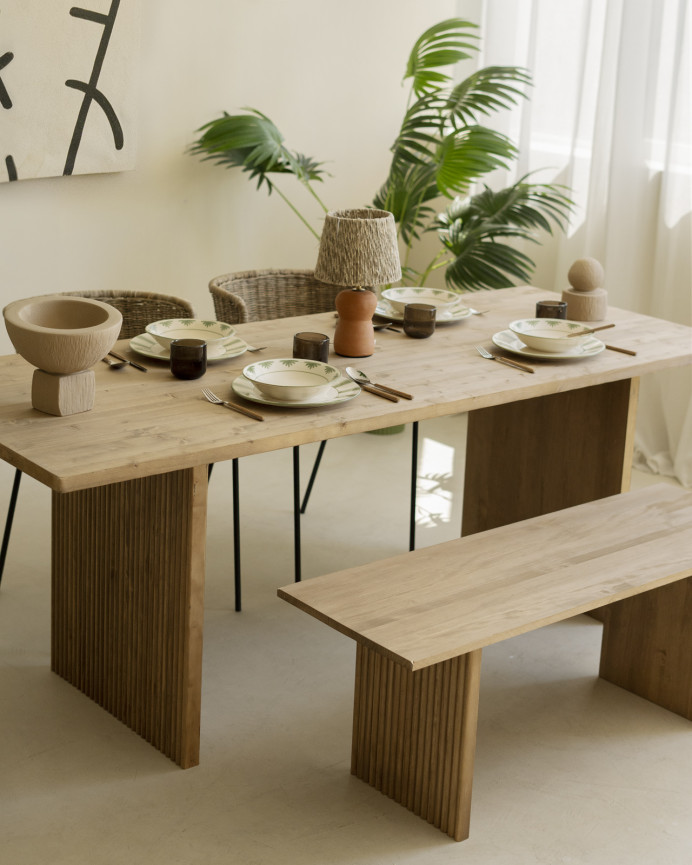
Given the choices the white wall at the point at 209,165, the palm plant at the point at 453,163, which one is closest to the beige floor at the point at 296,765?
the white wall at the point at 209,165

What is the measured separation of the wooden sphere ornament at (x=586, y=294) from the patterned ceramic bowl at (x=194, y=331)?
0.96m

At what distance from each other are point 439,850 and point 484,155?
2535mm

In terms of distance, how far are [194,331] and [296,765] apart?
3.43ft

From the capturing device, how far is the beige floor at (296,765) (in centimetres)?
216

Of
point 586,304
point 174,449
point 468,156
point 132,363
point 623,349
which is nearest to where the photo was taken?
point 174,449

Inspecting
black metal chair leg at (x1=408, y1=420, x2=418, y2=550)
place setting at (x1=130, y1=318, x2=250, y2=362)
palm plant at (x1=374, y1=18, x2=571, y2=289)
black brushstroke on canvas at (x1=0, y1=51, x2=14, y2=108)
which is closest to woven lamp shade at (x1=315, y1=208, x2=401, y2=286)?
place setting at (x1=130, y1=318, x2=250, y2=362)

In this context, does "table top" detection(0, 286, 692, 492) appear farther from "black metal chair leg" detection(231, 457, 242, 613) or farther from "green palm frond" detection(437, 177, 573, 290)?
"green palm frond" detection(437, 177, 573, 290)

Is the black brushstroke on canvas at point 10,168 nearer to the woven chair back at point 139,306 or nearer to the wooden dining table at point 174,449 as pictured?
the woven chair back at point 139,306

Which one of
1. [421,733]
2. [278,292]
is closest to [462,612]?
[421,733]

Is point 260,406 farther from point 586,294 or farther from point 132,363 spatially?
point 586,294

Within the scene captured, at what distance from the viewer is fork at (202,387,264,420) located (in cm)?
228

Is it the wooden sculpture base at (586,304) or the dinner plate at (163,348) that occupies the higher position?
the wooden sculpture base at (586,304)

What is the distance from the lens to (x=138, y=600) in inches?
95.0

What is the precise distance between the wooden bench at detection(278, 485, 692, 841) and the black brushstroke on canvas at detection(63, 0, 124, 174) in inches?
86.8
